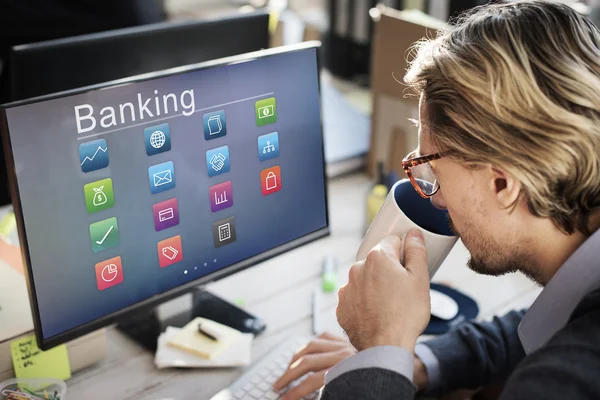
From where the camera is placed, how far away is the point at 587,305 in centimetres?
89

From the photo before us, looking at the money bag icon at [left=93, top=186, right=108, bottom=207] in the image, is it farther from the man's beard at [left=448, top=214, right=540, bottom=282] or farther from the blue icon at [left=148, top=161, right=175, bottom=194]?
the man's beard at [left=448, top=214, right=540, bottom=282]

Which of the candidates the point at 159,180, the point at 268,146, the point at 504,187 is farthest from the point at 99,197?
the point at 504,187

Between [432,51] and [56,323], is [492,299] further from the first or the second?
[56,323]

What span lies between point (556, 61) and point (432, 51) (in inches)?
7.1

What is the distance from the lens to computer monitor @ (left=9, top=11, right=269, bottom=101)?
1.33 metres

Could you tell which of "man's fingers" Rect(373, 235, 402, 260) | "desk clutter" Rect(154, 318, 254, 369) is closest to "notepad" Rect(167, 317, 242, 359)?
"desk clutter" Rect(154, 318, 254, 369)

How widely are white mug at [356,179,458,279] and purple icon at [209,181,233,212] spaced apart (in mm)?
248

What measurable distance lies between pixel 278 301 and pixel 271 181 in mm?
285

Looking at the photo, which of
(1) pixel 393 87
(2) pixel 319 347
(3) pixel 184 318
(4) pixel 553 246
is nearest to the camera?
(4) pixel 553 246

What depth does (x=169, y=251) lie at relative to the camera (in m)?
1.21

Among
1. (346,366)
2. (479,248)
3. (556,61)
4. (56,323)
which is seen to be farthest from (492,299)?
(56,323)

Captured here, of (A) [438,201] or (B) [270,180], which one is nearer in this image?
(A) [438,201]

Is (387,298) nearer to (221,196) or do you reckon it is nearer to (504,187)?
(504,187)

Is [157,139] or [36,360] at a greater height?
[157,139]
